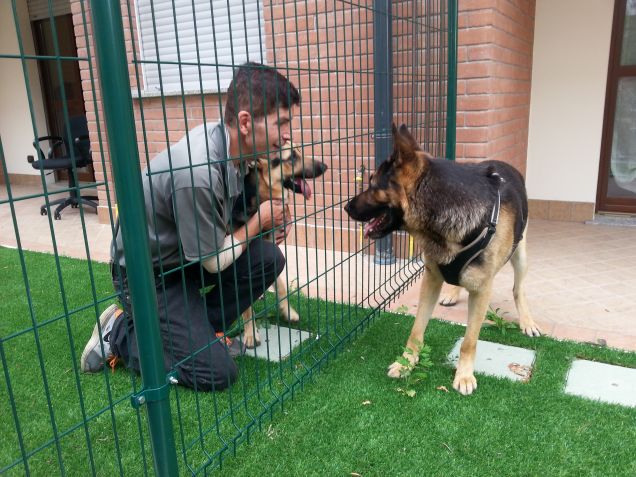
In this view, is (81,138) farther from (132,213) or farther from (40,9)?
(132,213)

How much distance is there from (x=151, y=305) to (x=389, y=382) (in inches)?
60.2

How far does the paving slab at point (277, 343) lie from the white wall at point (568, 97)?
412cm

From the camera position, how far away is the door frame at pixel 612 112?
5.41m

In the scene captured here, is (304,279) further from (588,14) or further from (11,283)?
(588,14)

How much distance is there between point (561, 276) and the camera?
4.19 m

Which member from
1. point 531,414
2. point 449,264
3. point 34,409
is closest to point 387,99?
point 449,264

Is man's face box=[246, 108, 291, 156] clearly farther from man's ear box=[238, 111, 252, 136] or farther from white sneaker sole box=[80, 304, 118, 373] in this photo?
white sneaker sole box=[80, 304, 118, 373]

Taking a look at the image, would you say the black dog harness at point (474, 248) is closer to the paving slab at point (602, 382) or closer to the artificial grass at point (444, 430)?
the artificial grass at point (444, 430)

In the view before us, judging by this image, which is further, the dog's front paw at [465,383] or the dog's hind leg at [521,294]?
the dog's hind leg at [521,294]

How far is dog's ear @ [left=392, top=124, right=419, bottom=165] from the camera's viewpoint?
2.29 m

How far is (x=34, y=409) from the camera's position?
2.49 metres

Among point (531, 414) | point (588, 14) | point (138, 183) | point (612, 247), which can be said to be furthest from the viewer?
point (588, 14)

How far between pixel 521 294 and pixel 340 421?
1.59 metres

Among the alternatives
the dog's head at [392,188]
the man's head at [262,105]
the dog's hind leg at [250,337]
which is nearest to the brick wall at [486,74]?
the dog's head at [392,188]
